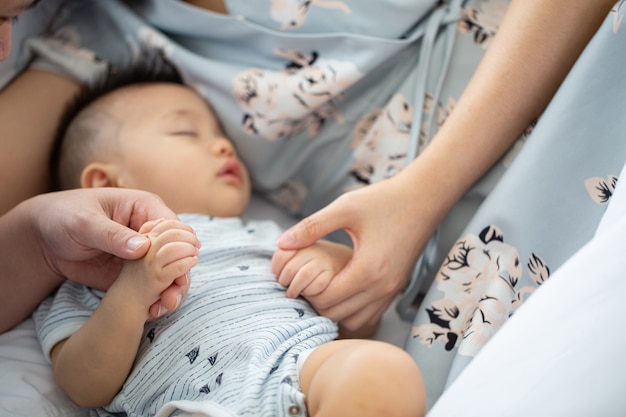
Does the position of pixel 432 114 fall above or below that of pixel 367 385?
above

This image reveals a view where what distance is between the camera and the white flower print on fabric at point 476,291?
85 centimetres

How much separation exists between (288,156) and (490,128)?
0.41 m

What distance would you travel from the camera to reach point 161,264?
77cm

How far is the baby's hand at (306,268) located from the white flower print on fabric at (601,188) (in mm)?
357

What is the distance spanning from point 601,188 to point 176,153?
665 millimetres

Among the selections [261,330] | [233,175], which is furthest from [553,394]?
[233,175]

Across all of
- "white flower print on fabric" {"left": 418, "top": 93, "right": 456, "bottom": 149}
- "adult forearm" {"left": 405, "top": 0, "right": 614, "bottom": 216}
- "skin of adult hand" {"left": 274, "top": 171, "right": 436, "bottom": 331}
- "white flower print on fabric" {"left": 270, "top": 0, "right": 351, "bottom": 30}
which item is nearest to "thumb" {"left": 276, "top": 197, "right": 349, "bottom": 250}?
"skin of adult hand" {"left": 274, "top": 171, "right": 436, "bottom": 331}

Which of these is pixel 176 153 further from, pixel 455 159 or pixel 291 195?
pixel 455 159

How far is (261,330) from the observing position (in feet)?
2.76

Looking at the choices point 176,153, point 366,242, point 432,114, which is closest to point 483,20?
point 432,114

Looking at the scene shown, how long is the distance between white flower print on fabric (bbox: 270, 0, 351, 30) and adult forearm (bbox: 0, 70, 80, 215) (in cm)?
40

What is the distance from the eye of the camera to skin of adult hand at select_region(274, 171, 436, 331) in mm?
915

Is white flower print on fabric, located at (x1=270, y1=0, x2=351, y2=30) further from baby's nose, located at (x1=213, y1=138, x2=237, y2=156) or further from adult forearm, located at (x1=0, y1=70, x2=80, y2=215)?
adult forearm, located at (x1=0, y1=70, x2=80, y2=215)

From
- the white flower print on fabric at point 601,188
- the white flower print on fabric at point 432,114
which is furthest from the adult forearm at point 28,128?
the white flower print on fabric at point 601,188
